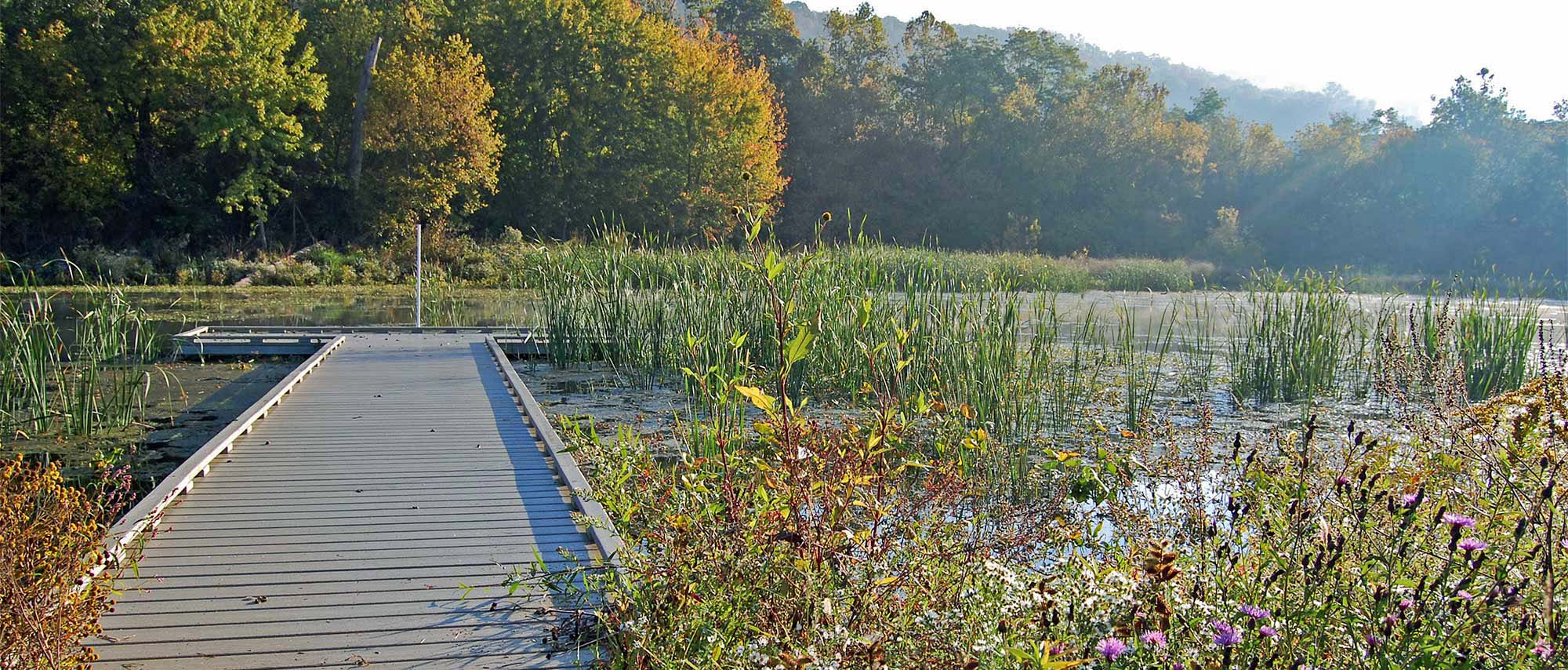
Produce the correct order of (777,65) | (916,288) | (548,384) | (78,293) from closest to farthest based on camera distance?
(916,288), (548,384), (78,293), (777,65)

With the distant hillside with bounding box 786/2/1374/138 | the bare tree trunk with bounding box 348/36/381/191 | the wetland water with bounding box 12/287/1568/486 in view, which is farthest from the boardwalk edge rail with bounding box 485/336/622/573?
the distant hillside with bounding box 786/2/1374/138

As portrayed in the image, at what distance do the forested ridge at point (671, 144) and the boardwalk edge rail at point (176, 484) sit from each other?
2.99m

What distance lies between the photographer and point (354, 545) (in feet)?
10.8

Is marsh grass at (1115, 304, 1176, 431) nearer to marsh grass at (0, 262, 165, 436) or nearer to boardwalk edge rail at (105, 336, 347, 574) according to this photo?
boardwalk edge rail at (105, 336, 347, 574)

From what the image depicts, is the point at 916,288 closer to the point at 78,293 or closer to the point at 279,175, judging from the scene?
→ the point at 78,293

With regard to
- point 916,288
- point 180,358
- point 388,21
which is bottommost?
point 180,358

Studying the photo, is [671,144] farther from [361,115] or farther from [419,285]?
[419,285]

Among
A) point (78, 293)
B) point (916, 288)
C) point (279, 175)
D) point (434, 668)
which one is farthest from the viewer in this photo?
point (279, 175)

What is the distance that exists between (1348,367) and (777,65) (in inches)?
1208

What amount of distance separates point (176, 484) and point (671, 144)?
2355cm

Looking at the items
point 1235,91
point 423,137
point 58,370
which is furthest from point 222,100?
point 1235,91

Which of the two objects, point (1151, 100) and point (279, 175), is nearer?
point (279, 175)

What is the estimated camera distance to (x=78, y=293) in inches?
599

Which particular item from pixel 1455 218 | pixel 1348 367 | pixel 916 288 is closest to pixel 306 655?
pixel 916 288
